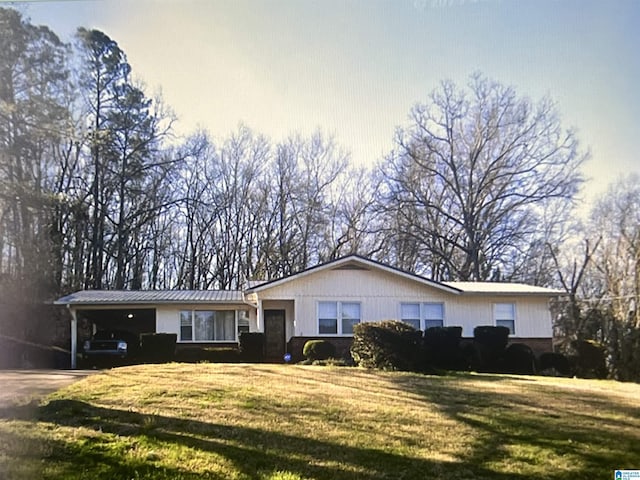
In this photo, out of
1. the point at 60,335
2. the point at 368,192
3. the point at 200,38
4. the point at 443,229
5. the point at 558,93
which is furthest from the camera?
the point at 60,335

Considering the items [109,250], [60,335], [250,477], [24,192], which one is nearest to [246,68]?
[250,477]

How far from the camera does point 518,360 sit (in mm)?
9602

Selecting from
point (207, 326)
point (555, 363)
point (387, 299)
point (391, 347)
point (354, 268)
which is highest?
point (354, 268)

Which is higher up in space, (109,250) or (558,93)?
(558,93)

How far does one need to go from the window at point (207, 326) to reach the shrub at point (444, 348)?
4297 millimetres

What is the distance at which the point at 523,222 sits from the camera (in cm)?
627

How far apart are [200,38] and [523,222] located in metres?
4.26

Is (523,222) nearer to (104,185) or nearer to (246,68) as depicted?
(246,68)

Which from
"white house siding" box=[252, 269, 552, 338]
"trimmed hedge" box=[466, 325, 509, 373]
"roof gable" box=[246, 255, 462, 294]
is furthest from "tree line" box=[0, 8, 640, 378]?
"white house siding" box=[252, 269, 552, 338]

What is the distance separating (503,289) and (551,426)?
19.4 ft

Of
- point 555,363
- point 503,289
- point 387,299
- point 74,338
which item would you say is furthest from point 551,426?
point 74,338

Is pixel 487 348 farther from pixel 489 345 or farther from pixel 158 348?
pixel 158 348

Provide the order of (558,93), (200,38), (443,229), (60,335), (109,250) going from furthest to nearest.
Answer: (60,335), (109,250), (443,229), (558,93), (200,38)

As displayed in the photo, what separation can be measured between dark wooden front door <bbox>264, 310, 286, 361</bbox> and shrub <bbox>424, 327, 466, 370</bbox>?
3303 millimetres
